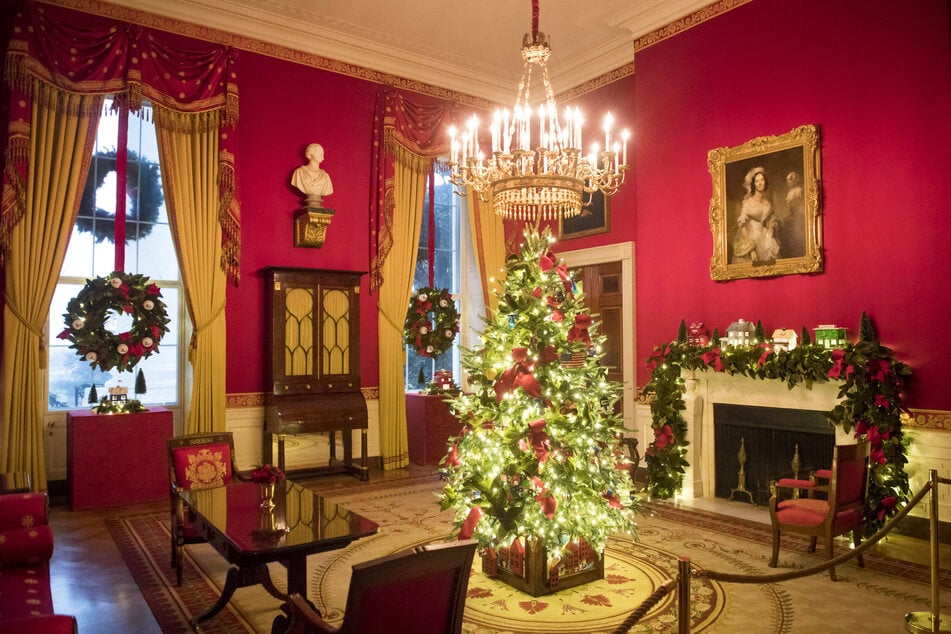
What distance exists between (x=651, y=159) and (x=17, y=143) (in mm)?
5915

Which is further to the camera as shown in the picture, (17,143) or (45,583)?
(17,143)

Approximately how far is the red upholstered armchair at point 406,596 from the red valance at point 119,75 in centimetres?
530

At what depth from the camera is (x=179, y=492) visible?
13.2ft

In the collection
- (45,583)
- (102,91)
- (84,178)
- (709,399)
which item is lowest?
(45,583)

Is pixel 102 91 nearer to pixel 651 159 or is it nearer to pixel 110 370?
pixel 110 370

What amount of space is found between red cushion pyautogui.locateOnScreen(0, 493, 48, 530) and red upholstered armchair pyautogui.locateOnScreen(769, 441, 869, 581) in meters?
4.30

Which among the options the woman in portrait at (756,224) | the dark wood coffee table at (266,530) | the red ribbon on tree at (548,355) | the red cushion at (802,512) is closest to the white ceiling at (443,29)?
the woman in portrait at (756,224)

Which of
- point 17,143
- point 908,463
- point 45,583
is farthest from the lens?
point 17,143

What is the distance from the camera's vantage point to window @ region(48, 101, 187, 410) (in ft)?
21.0

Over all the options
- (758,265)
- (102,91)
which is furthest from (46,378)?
(758,265)

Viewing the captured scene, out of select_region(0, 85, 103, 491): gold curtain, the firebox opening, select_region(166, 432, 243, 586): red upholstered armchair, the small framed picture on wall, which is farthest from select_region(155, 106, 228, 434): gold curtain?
the firebox opening

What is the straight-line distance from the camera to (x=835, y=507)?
4.22 meters

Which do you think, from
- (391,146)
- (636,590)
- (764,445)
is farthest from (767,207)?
(391,146)

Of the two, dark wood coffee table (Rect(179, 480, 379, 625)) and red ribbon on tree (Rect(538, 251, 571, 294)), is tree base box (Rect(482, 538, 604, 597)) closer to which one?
dark wood coffee table (Rect(179, 480, 379, 625))
